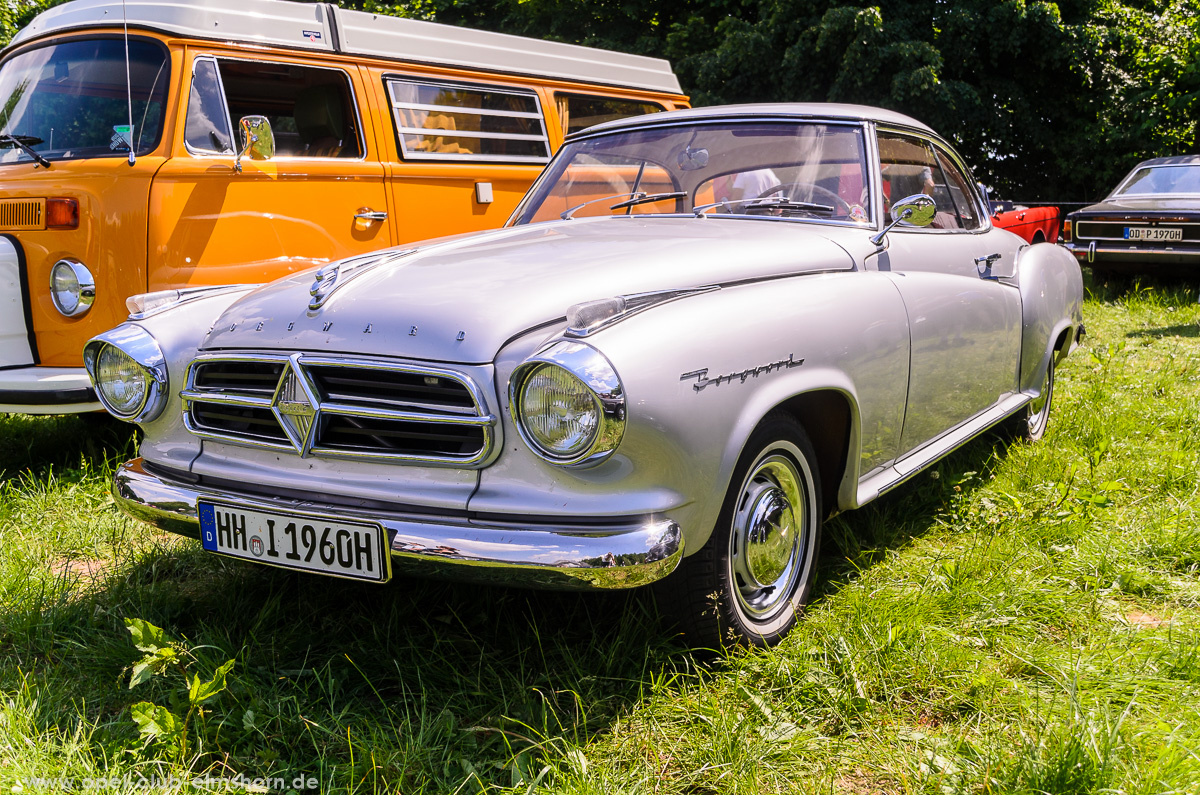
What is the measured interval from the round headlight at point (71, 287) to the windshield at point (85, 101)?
56cm

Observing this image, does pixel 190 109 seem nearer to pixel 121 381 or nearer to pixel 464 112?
pixel 464 112

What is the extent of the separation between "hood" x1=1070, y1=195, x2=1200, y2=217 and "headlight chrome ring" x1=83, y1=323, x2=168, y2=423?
9.87 meters

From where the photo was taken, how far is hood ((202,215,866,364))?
2326mm

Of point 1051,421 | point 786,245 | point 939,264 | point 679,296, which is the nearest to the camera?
point 679,296

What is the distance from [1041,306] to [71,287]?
4.34 m

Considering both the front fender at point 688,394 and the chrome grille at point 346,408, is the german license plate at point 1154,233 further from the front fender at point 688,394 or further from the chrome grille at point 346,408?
the chrome grille at point 346,408

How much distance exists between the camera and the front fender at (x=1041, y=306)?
4.23 m

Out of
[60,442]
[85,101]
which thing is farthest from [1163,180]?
Result: [60,442]

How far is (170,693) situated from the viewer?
2.37 m

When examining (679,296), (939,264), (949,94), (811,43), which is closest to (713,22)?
(811,43)

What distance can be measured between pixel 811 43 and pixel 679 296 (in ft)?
40.3

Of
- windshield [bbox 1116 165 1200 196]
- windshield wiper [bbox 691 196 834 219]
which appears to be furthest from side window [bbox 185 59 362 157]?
windshield [bbox 1116 165 1200 196]

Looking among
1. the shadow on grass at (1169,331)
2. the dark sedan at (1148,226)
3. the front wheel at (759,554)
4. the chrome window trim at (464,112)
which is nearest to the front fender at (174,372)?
the front wheel at (759,554)

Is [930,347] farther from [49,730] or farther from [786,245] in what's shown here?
[49,730]
